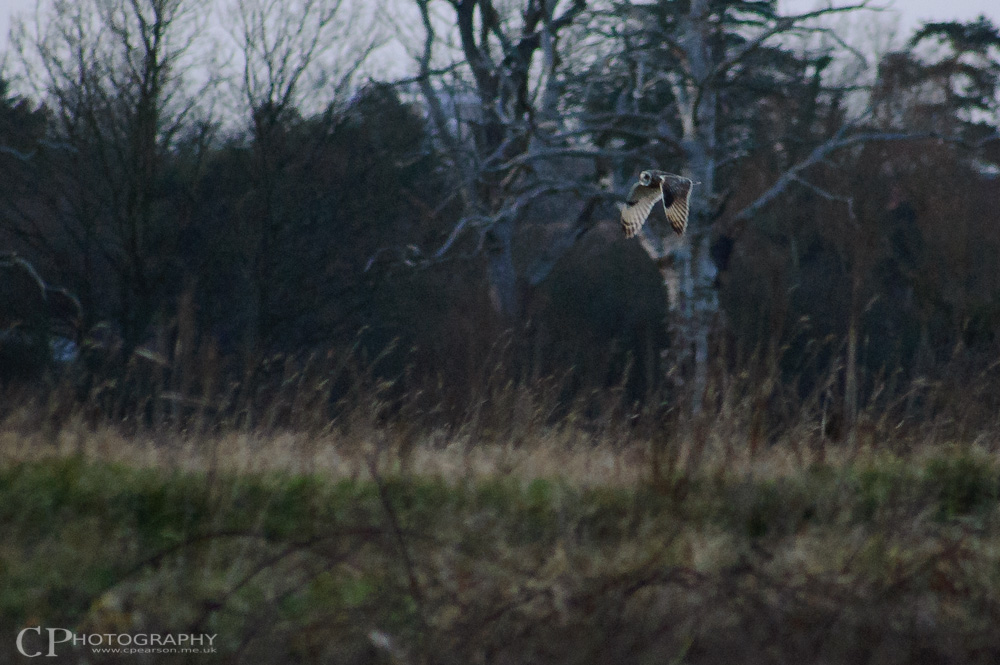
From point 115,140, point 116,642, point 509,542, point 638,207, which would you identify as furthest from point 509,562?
point 115,140

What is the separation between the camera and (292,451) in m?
5.21

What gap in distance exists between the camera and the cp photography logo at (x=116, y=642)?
2.86 meters

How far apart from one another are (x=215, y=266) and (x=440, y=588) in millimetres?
13807

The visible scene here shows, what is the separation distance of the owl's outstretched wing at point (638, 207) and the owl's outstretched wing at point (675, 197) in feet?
0.16

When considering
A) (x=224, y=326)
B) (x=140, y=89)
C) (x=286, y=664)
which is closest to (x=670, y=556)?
(x=286, y=664)

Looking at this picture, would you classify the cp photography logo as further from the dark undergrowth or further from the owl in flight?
the owl in flight

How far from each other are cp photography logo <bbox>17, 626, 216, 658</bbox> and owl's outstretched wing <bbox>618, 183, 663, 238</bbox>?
3.64 m

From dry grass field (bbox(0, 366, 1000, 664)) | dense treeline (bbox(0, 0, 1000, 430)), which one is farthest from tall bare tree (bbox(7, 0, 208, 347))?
dry grass field (bbox(0, 366, 1000, 664))

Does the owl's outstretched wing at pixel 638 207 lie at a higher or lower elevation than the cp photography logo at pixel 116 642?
higher

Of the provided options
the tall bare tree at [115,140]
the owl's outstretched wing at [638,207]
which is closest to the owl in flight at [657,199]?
the owl's outstretched wing at [638,207]

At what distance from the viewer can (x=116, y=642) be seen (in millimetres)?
2896

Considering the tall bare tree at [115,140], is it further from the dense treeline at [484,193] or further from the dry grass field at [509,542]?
the dry grass field at [509,542]

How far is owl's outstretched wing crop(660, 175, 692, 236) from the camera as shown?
5.79 meters

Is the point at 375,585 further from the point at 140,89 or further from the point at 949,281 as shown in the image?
the point at 949,281
